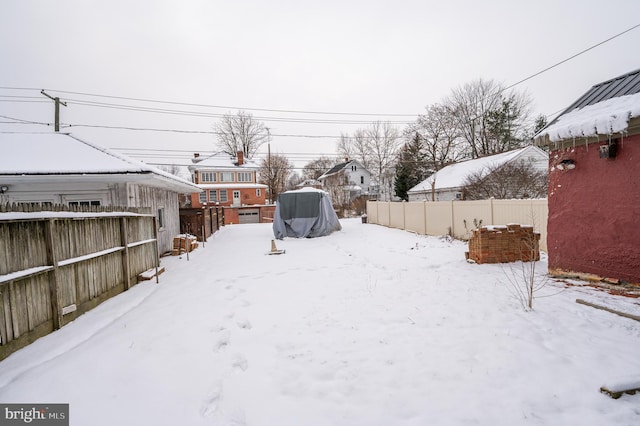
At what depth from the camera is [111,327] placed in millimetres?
4027

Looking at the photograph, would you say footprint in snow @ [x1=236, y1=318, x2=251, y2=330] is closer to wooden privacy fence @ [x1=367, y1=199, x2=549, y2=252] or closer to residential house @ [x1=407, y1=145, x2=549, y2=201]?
wooden privacy fence @ [x1=367, y1=199, x2=549, y2=252]

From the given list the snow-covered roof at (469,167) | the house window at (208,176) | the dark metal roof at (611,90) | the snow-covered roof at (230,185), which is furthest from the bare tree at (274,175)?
the dark metal roof at (611,90)

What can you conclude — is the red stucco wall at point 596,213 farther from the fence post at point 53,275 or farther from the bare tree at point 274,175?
the bare tree at point 274,175

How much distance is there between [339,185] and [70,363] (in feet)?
118

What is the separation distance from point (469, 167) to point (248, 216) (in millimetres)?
21039

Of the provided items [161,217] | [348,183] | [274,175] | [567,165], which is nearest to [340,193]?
[348,183]

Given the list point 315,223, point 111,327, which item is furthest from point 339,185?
point 111,327

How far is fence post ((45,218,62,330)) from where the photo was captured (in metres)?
3.70

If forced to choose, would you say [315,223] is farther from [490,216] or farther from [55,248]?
[55,248]

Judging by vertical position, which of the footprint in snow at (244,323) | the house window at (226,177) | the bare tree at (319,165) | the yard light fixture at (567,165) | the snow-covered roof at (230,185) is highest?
the bare tree at (319,165)

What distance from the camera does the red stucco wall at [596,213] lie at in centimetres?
452

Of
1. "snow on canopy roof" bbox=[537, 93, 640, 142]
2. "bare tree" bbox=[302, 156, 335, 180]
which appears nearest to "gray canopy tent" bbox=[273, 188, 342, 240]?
"snow on canopy roof" bbox=[537, 93, 640, 142]

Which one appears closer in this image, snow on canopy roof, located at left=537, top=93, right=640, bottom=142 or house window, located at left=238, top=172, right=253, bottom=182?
snow on canopy roof, located at left=537, top=93, right=640, bottom=142

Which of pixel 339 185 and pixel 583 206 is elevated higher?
pixel 339 185
